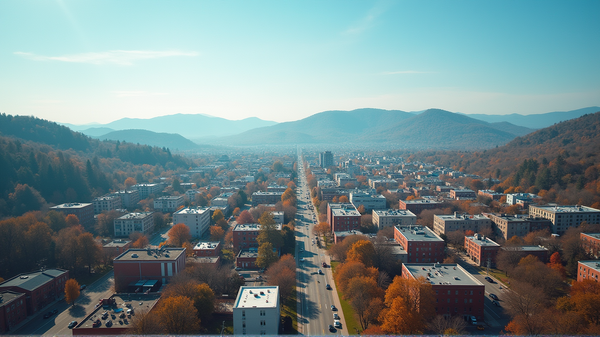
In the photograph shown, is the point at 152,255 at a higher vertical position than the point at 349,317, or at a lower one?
higher

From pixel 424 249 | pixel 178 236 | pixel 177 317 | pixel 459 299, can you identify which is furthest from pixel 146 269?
pixel 424 249

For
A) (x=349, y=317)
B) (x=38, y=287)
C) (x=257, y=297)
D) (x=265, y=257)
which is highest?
(x=257, y=297)

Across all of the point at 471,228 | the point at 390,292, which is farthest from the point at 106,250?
the point at 471,228

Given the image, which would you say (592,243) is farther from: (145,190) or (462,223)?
(145,190)

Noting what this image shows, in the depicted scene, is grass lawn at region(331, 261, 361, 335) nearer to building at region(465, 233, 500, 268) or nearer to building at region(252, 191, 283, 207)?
building at region(465, 233, 500, 268)

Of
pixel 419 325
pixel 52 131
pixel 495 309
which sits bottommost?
pixel 495 309

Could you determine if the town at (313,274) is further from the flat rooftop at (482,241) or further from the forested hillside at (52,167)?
the forested hillside at (52,167)

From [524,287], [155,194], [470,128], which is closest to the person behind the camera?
[524,287]

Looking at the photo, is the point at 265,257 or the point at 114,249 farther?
the point at 114,249

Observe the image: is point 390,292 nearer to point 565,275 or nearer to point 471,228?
point 565,275
